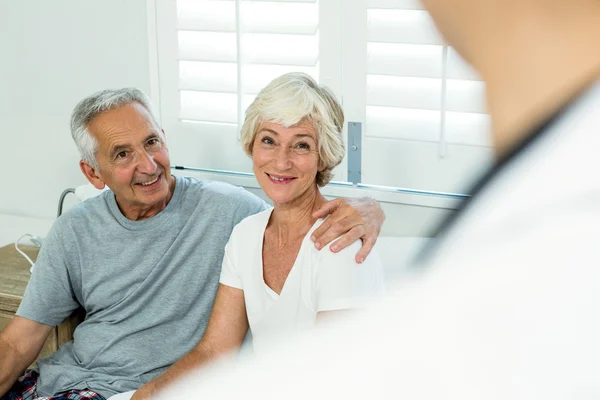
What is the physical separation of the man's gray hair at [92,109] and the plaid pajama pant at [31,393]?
18.3 inches

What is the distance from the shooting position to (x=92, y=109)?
1.52 metres

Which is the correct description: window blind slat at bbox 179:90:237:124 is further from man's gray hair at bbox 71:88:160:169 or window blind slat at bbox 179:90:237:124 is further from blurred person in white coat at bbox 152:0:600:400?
blurred person in white coat at bbox 152:0:600:400

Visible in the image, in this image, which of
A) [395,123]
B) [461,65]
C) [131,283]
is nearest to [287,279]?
[131,283]

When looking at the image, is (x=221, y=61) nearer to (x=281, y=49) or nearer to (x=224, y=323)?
(x=281, y=49)

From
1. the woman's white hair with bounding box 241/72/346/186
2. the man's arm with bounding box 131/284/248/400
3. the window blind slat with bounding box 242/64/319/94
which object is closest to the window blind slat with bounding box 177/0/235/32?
the window blind slat with bounding box 242/64/319/94

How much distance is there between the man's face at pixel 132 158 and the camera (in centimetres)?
150

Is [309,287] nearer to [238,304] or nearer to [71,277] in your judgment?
[238,304]

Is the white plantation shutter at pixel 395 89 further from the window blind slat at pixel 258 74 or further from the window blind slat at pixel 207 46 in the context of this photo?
the window blind slat at pixel 207 46

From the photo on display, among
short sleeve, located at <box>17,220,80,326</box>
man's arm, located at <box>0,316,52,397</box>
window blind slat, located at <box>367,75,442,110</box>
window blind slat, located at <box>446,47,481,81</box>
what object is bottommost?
man's arm, located at <box>0,316,52,397</box>

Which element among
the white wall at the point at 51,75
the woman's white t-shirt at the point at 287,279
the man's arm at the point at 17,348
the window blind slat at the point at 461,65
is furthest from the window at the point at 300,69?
the window blind slat at the point at 461,65

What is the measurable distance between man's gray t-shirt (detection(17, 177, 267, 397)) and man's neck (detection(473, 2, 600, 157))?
129 centimetres

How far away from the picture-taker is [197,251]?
149 cm

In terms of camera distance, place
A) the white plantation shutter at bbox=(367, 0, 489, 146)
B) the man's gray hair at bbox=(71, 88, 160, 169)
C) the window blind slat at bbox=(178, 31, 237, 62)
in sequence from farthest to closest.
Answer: the window blind slat at bbox=(178, 31, 237, 62)
the man's gray hair at bbox=(71, 88, 160, 169)
the white plantation shutter at bbox=(367, 0, 489, 146)

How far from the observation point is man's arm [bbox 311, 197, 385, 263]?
1.17 m
